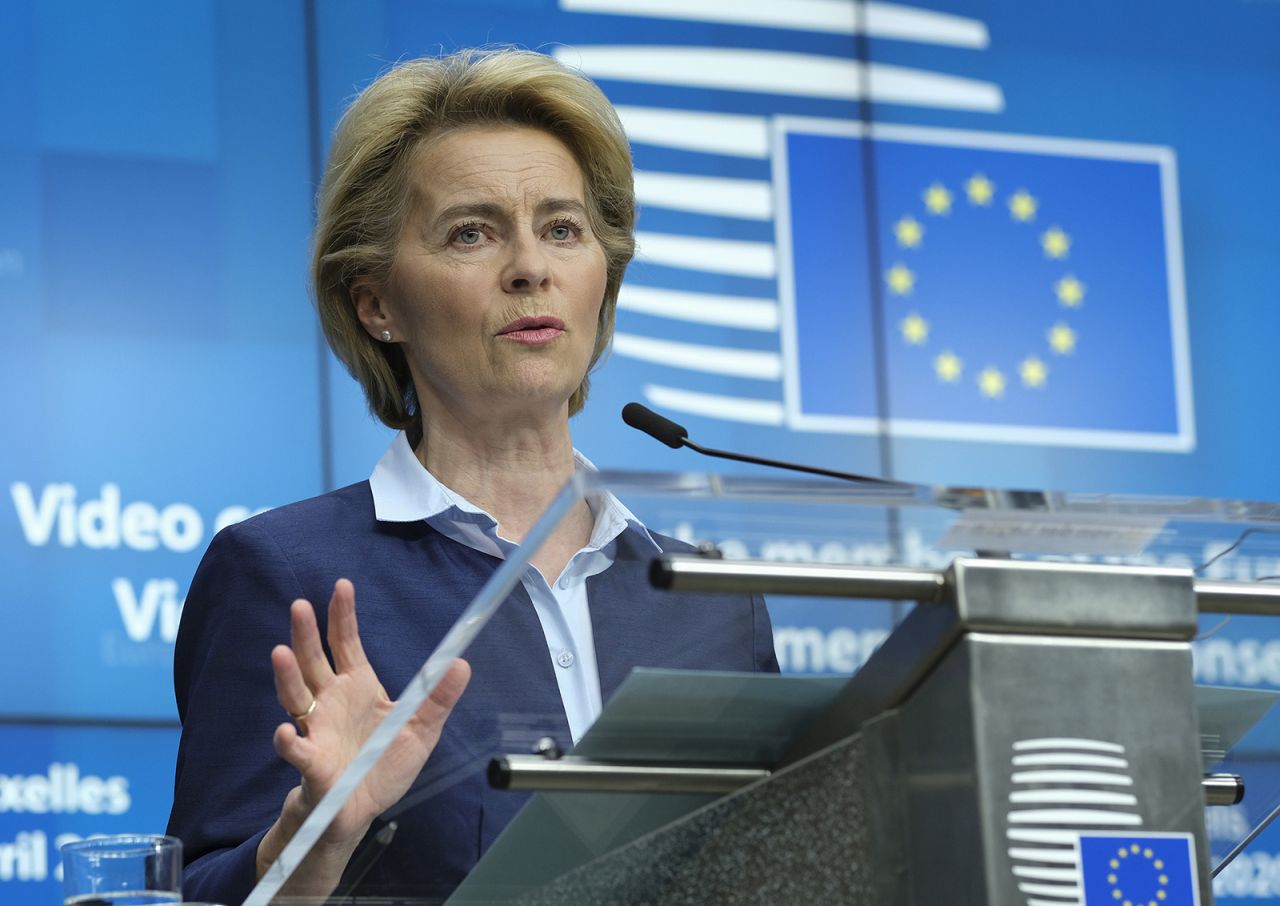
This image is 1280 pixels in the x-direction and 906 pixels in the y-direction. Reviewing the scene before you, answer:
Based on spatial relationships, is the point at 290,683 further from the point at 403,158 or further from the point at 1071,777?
the point at 403,158

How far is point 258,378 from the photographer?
3.76 metres

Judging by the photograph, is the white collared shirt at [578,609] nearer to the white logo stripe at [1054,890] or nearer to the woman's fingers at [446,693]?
the woman's fingers at [446,693]

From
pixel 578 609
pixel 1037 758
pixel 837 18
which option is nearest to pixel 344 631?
pixel 578 609

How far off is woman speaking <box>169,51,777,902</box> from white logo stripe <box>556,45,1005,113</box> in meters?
1.85

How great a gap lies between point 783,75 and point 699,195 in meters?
0.40

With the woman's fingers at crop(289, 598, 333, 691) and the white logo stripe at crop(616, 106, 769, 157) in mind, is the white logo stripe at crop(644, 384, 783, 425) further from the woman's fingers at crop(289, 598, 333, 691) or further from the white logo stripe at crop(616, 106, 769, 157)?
the woman's fingers at crop(289, 598, 333, 691)

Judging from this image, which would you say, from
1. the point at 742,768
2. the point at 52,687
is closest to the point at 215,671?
the point at 742,768

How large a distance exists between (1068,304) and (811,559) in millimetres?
3542

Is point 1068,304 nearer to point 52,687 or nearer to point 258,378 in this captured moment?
point 258,378

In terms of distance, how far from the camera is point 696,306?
160 inches

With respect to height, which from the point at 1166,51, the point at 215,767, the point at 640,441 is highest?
the point at 1166,51

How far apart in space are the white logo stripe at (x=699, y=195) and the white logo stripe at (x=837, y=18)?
0.42 metres

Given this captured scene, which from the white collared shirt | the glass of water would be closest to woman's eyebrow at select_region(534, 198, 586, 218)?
the white collared shirt

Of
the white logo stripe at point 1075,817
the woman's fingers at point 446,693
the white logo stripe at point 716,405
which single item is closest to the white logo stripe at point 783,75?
the white logo stripe at point 716,405
